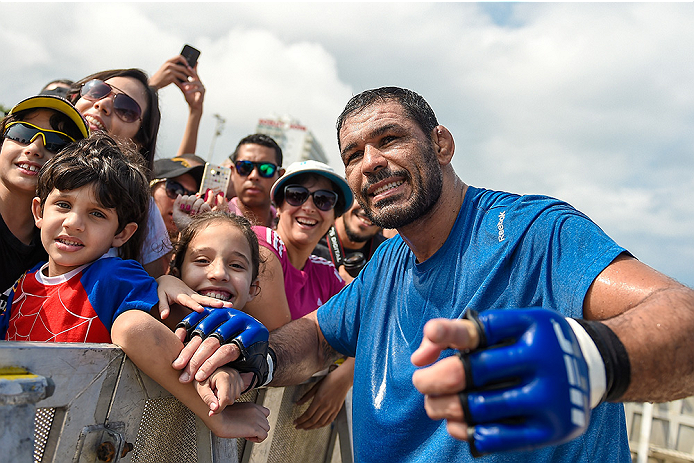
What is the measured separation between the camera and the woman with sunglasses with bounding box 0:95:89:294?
2.19m

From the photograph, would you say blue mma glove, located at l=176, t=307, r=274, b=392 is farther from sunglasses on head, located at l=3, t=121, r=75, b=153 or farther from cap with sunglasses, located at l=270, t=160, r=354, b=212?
cap with sunglasses, located at l=270, t=160, r=354, b=212

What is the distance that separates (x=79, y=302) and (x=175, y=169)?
2.32m

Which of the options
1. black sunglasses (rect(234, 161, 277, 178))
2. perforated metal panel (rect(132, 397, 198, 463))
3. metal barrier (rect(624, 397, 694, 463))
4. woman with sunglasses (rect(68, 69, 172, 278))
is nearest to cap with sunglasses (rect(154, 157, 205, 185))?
black sunglasses (rect(234, 161, 277, 178))

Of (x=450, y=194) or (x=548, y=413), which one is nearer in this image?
(x=548, y=413)

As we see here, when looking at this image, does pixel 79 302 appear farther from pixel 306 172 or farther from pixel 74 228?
pixel 306 172

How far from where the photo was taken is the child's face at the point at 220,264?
234 cm

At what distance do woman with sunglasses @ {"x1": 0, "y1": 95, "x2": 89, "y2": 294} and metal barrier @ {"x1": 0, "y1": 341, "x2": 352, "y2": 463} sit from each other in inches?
42.6

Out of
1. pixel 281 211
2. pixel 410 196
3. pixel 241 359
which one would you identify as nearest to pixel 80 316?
pixel 241 359

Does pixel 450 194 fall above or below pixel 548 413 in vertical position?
above

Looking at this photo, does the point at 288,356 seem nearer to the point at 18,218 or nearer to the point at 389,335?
the point at 389,335

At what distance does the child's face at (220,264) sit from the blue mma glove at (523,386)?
5.05 ft

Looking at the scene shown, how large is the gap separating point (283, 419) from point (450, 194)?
150cm

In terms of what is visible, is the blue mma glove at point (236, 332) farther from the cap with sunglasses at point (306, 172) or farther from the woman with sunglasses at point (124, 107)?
the cap with sunglasses at point (306, 172)

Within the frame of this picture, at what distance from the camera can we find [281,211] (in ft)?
12.1
